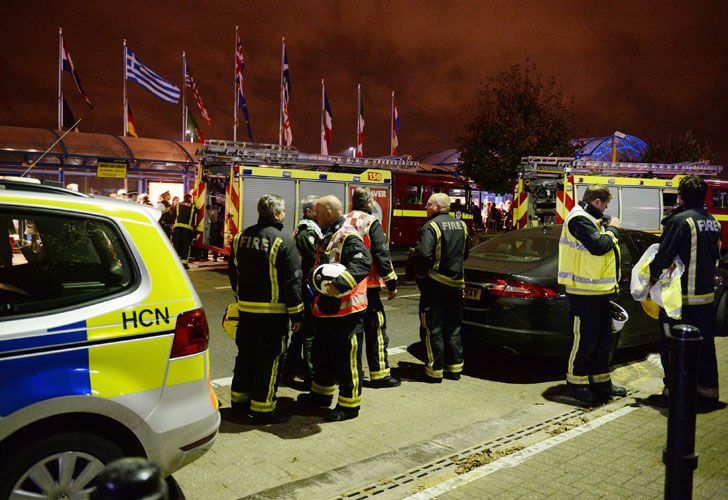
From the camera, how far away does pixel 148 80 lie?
22781 mm

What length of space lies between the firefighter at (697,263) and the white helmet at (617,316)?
1.46 feet

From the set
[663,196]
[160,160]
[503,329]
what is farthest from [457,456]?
[160,160]

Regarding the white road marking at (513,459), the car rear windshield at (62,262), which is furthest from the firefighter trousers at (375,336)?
the car rear windshield at (62,262)

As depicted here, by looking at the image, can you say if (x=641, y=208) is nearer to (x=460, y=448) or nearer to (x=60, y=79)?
(x=460, y=448)

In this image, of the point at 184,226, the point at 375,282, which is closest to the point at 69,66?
the point at 184,226

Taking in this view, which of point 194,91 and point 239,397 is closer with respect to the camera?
point 239,397

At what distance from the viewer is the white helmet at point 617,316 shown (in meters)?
5.45

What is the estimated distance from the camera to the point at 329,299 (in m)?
4.58

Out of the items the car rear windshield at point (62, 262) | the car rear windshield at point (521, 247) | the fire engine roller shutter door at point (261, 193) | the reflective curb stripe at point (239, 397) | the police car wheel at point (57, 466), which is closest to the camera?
the police car wheel at point (57, 466)

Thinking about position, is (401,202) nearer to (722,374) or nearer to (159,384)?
(722,374)

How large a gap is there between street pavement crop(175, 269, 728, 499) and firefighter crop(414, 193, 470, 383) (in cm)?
34

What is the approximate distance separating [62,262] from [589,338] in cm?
405

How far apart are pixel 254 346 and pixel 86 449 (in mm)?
2008

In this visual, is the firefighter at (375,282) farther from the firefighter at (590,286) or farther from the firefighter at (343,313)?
the firefighter at (590,286)
